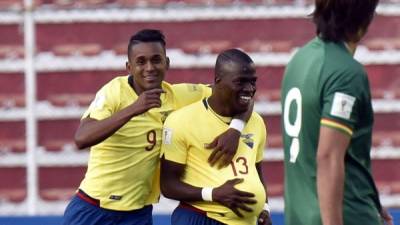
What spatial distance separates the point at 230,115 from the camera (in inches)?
183

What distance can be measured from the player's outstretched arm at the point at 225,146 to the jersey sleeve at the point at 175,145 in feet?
0.34

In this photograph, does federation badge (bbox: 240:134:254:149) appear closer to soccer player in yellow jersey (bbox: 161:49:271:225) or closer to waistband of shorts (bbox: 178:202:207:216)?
soccer player in yellow jersey (bbox: 161:49:271:225)

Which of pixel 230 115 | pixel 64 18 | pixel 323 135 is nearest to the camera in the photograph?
pixel 323 135

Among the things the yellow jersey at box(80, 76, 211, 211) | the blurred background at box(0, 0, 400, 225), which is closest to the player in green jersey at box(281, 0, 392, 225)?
the yellow jersey at box(80, 76, 211, 211)

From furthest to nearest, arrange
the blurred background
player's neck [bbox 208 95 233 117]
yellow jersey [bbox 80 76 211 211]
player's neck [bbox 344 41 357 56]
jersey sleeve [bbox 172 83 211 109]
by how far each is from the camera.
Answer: the blurred background → jersey sleeve [bbox 172 83 211 109] → yellow jersey [bbox 80 76 211 211] → player's neck [bbox 208 95 233 117] → player's neck [bbox 344 41 357 56]

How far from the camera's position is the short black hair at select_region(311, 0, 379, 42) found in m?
3.38

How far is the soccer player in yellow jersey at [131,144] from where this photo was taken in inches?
184

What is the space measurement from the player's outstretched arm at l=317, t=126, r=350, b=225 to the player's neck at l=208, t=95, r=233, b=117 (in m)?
1.30

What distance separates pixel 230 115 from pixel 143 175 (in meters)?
0.47

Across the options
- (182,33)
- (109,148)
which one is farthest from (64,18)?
(109,148)

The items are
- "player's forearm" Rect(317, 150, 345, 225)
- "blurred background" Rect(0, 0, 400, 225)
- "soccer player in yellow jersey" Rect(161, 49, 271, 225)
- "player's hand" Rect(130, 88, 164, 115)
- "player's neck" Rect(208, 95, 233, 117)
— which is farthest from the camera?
"blurred background" Rect(0, 0, 400, 225)

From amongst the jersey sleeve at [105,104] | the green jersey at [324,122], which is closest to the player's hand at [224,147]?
the jersey sleeve at [105,104]

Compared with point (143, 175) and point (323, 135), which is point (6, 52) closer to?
point (143, 175)

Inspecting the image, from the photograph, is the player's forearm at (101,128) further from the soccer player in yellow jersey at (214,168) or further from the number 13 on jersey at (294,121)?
the number 13 on jersey at (294,121)
